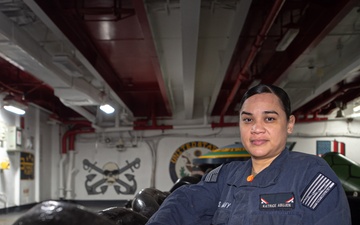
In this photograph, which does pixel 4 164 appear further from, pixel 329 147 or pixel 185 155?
pixel 329 147

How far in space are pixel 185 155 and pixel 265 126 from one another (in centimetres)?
905

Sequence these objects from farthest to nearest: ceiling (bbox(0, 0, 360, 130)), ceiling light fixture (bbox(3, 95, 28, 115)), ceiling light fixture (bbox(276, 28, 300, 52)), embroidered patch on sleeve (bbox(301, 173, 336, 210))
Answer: ceiling light fixture (bbox(3, 95, 28, 115)) < ceiling light fixture (bbox(276, 28, 300, 52)) < ceiling (bbox(0, 0, 360, 130)) < embroidered patch on sleeve (bbox(301, 173, 336, 210))

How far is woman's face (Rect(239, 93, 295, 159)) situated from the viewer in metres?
1.25

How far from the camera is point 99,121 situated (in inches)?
401

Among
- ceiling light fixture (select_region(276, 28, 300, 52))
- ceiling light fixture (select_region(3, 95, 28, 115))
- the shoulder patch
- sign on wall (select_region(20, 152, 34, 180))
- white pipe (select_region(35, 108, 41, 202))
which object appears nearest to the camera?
the shoulder patch

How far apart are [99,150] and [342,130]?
22.7 feet

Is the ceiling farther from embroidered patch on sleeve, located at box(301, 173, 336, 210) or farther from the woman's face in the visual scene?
embroidered patch on sleeve, located at box(301, 173, 336, 210)

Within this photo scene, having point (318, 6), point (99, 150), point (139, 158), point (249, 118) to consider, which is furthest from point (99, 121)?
point (249, 118)

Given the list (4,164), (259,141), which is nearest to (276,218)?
(259,141)

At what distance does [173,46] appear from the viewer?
5328 mm

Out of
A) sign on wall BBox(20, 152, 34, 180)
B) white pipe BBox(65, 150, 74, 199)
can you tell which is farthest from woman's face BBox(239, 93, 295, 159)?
white pipe BBox(65, 150, 74, 199)

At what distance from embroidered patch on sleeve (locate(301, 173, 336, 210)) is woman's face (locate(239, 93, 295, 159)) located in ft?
0.69


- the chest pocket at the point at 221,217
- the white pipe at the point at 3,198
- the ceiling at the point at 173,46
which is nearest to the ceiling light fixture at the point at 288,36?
the ceiling at the point at 173,46

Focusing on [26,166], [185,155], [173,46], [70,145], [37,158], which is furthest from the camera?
[70,145]
